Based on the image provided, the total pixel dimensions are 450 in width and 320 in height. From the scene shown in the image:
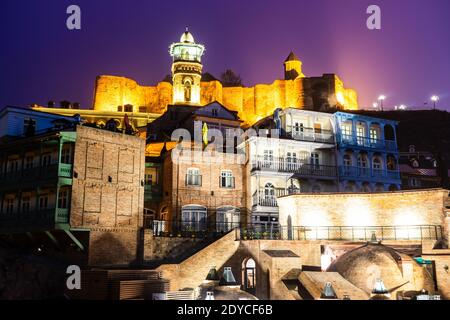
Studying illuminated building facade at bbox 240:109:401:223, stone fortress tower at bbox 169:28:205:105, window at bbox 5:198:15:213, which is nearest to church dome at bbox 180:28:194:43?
stone fortress tower at bbox 169:28:205:105

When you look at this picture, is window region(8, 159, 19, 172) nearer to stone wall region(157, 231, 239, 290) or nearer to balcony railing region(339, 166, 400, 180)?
stone wall region(157, 231, 239, 290)

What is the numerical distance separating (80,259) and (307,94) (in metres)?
56.9

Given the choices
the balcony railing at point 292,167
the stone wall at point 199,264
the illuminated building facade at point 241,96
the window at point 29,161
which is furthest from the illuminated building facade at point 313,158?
the illuminated building facade at point 241,96

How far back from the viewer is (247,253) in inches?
1158

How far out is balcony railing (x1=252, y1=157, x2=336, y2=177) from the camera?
1469 inches

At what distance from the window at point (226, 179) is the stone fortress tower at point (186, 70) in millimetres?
30859

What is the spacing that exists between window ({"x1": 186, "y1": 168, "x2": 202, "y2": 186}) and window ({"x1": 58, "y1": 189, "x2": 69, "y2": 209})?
391 inches

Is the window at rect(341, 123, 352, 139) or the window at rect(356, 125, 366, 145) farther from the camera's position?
the window at rect(356, 125, 366, 145)

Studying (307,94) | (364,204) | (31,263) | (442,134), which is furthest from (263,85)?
(31,263)

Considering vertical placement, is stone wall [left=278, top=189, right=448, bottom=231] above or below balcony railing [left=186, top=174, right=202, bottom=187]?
below

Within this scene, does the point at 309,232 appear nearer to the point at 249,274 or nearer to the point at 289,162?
the point at 249,274

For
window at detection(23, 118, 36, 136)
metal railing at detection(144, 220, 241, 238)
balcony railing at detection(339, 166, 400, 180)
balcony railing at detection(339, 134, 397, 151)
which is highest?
balcony railing at detection(339, 134, 397, 151)

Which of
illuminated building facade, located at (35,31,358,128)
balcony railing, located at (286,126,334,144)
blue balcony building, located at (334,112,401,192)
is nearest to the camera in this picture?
balcony railing, located at (286,126,334,144)

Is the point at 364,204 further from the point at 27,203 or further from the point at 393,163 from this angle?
the point at 27,203
